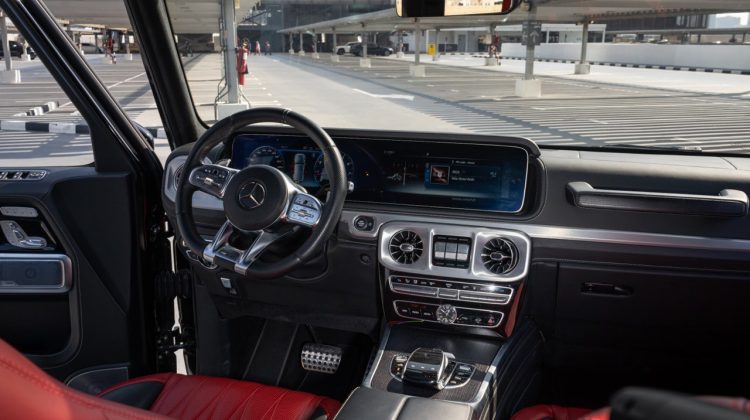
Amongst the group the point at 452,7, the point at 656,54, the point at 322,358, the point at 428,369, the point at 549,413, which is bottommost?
the point at 322,358

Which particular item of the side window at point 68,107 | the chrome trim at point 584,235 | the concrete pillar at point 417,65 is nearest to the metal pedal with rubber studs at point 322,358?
the chrome trim at point 584,235

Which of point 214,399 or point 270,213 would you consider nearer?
point 270,213

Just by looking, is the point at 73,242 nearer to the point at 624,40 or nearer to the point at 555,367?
the point at 555,367

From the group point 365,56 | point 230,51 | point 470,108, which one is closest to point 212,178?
point 230,51

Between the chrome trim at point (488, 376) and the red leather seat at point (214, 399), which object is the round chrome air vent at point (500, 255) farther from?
the red leather seat at point (214, 399)

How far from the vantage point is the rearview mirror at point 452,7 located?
2.25 metres

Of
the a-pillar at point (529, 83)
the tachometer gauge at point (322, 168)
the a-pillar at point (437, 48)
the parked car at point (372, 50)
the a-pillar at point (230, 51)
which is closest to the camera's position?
the tachometer gauge at point (322, 168)

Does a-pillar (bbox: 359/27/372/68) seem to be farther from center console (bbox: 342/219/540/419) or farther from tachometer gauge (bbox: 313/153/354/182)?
center console (bbox: 342/219/540/419)

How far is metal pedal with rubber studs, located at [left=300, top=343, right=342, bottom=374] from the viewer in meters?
2.78

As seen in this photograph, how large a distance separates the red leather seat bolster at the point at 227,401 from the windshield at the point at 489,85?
0.98 metres

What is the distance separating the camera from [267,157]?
8.29 feet

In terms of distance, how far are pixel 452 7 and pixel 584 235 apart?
858 mm

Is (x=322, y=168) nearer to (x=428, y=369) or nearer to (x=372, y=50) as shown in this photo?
(x=428, y=369)

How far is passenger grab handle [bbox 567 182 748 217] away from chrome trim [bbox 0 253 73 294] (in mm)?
1832
